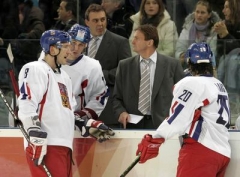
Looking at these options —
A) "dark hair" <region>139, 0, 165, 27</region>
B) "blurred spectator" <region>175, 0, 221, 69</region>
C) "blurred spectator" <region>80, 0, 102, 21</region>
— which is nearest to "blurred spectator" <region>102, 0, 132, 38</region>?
"blurred spectator" <region>80, 0, 102, 21</region>

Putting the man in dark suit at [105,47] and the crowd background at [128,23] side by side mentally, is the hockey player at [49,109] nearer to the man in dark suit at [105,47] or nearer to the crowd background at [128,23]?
the man in dark suit at [105,47]

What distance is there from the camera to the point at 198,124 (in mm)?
5391

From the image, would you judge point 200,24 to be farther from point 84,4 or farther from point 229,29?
point 84,4

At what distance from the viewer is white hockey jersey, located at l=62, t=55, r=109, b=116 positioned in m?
6.21

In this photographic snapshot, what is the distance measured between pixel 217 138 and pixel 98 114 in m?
1.11

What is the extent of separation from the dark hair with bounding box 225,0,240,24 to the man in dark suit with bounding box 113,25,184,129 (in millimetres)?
1088

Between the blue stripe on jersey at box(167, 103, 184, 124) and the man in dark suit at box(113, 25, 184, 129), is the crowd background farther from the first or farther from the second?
the blue stripe on jersey at box(167, 103, 184, 124)

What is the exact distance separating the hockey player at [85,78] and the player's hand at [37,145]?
31.8 inches

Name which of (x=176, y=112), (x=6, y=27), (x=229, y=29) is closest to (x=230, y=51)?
(x=229, y=29)

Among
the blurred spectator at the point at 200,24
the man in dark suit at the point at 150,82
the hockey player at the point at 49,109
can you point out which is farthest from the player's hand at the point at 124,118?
the blurred spectator at the point at 200,24


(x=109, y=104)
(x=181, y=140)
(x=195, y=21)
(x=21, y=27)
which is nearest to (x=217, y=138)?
(x=181, y=140)

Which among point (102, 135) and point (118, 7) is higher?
point (118, 7)

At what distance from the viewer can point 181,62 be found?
674 cm

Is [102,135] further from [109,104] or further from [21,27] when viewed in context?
[21,27]
